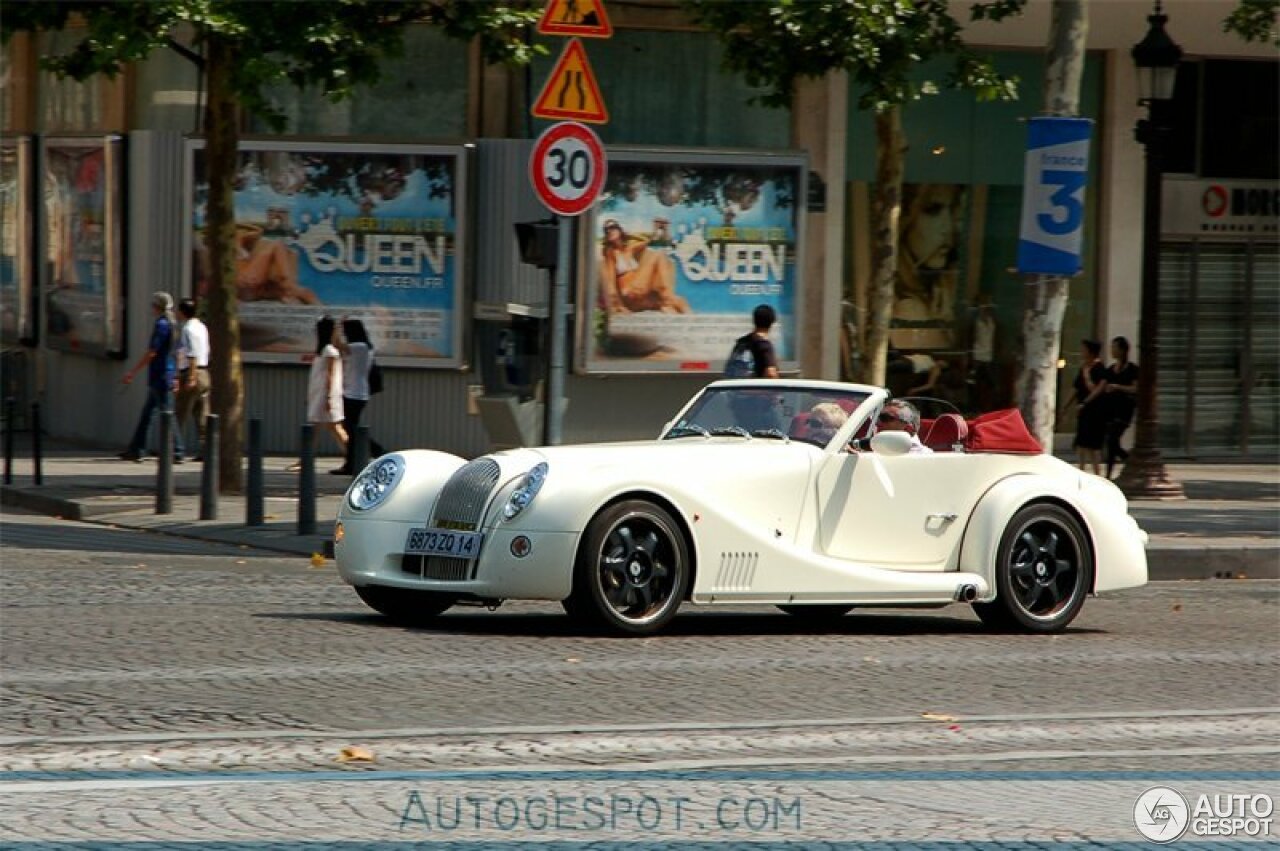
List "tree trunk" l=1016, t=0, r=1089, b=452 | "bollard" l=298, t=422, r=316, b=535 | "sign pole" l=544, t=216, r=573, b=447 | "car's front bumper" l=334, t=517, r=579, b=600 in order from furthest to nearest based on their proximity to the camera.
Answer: "tree trunk" l=1016, t=0, r=1089, b=452 < "bollard" l=298, t=422, r=316, b=535 < "sign pole" l=544, t=216, r=573, b=447 < "car's front bumper" l=334, t=517, r=579, b=600

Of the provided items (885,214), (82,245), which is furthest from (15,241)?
(885,214)

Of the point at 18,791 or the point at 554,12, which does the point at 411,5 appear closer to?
the point at 554,12

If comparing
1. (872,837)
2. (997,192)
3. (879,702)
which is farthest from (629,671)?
(997,192)

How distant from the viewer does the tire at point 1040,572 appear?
1116 centimetres

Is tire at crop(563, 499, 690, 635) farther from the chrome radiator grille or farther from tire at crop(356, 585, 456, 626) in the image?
tire at crop(356, 585, 456, 626)

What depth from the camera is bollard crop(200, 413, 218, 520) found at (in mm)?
16625

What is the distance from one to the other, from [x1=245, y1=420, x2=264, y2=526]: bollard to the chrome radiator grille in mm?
5987

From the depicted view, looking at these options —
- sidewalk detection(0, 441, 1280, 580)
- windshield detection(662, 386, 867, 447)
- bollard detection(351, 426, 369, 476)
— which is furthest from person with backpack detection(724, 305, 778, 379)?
windshield detection(662, 386, 867, 447)

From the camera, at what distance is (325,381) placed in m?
20.8

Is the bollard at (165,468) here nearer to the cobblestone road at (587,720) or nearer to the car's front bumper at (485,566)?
the cobblestone road at (587,720)

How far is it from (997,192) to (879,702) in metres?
17.4

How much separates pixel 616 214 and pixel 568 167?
8.51m

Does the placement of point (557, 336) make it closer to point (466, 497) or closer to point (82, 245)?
point (466, 497)

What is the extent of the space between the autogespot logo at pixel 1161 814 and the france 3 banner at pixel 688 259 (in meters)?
16.5
